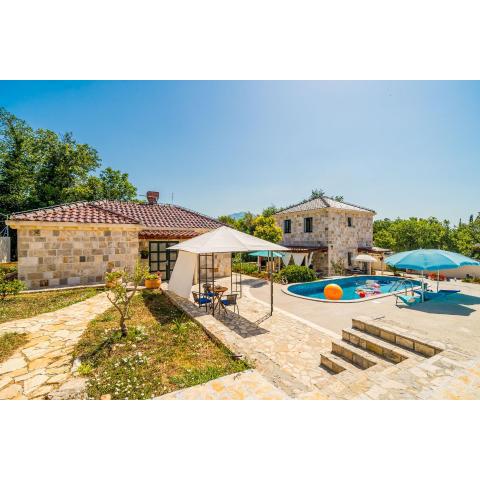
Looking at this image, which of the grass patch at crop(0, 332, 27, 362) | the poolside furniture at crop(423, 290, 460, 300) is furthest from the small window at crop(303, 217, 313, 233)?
the grass patch at crop(0, 332, 27, 362)

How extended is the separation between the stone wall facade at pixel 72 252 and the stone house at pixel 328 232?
13.4 meters

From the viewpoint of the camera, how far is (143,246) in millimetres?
13695

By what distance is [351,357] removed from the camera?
560cm

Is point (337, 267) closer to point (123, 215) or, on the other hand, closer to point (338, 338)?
point (338, 338)

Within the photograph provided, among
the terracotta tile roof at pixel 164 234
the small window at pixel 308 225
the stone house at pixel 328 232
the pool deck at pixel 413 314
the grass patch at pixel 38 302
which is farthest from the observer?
the small window at pixel 308 225

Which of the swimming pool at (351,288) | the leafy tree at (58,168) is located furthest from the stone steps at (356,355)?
the leafy tree at (58,168)

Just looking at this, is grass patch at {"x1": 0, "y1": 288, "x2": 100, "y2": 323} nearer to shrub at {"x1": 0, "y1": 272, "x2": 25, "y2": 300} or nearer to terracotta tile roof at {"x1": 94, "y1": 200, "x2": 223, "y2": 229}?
shrub at {"x1": 0, "y1": 272, "x2": 25, "y2": 300}

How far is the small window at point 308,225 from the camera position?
2277cm

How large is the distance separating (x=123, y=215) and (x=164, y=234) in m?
2.53

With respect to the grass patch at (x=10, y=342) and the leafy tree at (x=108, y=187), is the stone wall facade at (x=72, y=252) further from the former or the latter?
the leafy tree at (x=108, y=187)

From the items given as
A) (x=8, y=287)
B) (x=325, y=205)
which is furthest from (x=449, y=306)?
(x=8, y=287)

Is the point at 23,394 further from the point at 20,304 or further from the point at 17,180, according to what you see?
the point at 17,180
